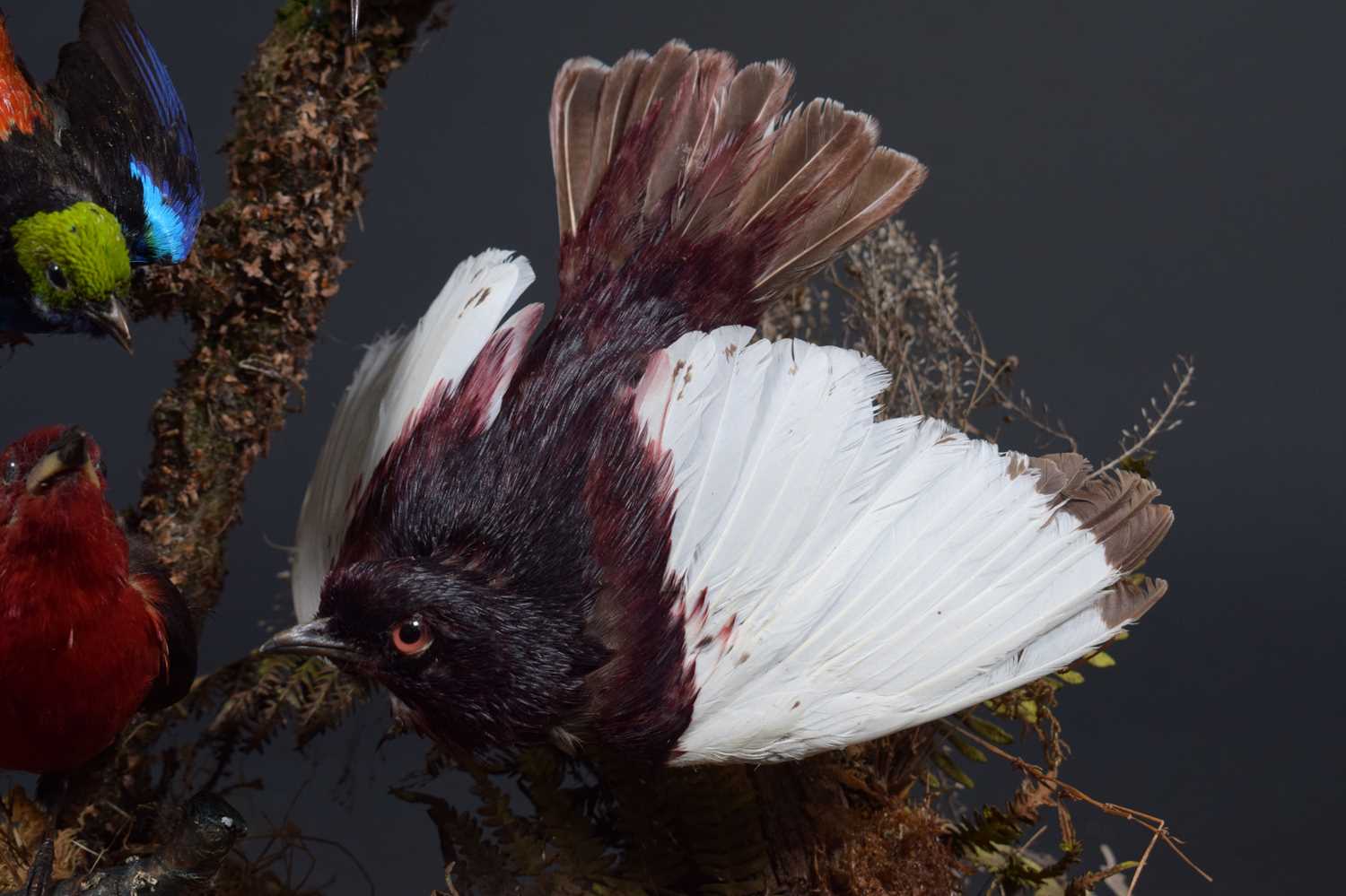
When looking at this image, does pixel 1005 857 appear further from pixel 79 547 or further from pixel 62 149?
pixel 62 149

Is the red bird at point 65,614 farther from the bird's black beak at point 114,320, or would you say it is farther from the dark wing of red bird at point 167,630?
the bird's black beak at point 114,320

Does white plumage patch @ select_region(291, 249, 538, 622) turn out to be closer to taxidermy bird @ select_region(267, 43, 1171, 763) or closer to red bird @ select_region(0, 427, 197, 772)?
taxidermy bird @ select_region(267, 43, 1171, 763)

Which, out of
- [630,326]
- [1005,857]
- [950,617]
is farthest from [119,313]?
[1005,857]

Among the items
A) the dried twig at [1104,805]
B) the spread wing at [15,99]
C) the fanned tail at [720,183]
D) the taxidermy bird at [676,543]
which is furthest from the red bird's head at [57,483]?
the dried twig at [1104,805]

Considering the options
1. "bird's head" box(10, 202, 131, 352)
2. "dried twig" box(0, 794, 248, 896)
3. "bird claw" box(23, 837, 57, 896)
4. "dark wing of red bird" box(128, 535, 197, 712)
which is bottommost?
"bird claw" box(23, 837, 57, 896)

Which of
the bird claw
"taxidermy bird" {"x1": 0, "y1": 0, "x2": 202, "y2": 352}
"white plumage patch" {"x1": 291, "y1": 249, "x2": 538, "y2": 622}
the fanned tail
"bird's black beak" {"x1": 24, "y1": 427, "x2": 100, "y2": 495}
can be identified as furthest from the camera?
the fanned tail

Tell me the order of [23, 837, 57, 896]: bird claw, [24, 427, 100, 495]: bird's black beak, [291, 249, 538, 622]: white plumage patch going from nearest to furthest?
[24, 427, 100, 495]: bird's black beak, [23, 837, 57, 896]: bird claw, [291, 249, 538, 622]: white plumage patch

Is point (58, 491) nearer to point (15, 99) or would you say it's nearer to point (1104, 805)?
point (15, 99)

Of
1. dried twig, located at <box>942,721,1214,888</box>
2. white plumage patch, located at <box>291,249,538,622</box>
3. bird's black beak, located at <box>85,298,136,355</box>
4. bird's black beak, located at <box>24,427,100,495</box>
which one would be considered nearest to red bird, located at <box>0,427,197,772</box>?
bird's black beak, located at <box>24,427,100,495</box>

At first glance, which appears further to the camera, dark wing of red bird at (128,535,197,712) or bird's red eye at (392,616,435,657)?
dark wing of red bird at (128,535,197,712)
